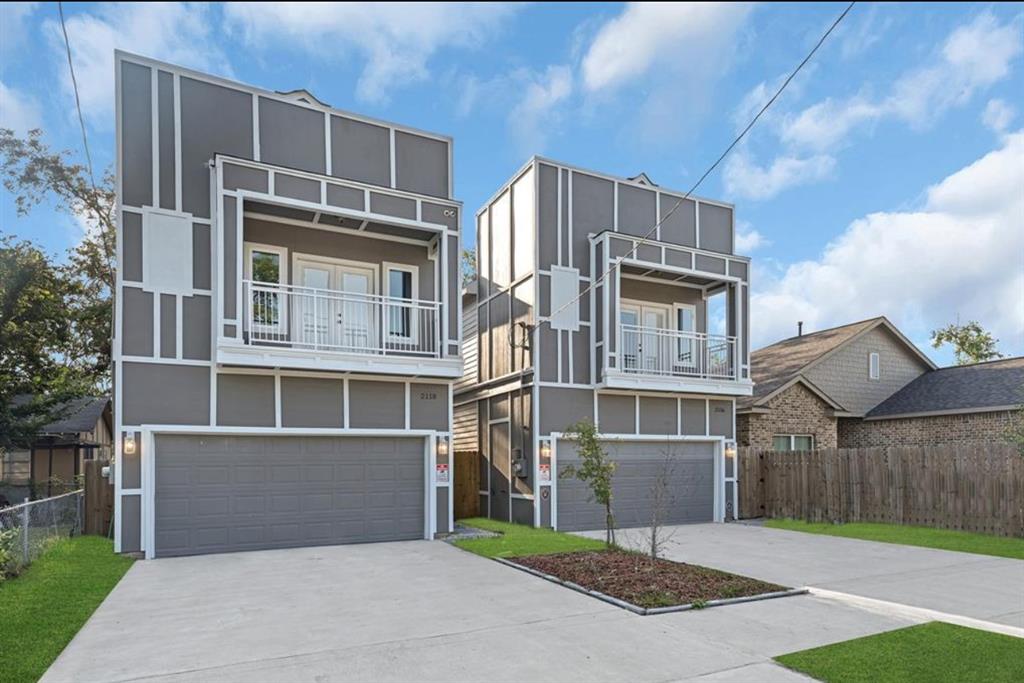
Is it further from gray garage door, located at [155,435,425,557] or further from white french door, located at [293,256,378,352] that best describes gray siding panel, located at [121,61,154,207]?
gray garage door, located at [155,435,425,557]

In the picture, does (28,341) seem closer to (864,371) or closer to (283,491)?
(283,491)

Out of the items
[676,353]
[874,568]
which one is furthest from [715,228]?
[874,568]

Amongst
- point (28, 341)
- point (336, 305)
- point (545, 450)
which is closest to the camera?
point (336, 305)

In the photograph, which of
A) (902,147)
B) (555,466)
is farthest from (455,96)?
(555,466)

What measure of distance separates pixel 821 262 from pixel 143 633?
1900 centimetres

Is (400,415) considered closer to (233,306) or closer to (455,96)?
(233,306)

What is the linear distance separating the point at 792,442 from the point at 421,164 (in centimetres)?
1289

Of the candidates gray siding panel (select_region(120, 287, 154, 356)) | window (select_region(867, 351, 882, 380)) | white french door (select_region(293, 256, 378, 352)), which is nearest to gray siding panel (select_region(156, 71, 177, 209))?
gray siding panel (select_region(120, 287, 154, 356))

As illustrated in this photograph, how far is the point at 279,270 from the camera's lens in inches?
470

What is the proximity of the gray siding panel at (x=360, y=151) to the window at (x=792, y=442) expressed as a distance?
12.6 metres

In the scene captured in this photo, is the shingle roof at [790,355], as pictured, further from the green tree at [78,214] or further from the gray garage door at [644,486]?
the green tree at [78,214]

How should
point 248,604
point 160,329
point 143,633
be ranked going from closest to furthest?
point 143,633
point 248,604
point 160,329

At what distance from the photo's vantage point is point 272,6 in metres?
3.53

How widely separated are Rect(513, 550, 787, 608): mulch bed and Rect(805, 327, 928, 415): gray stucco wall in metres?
13.7
